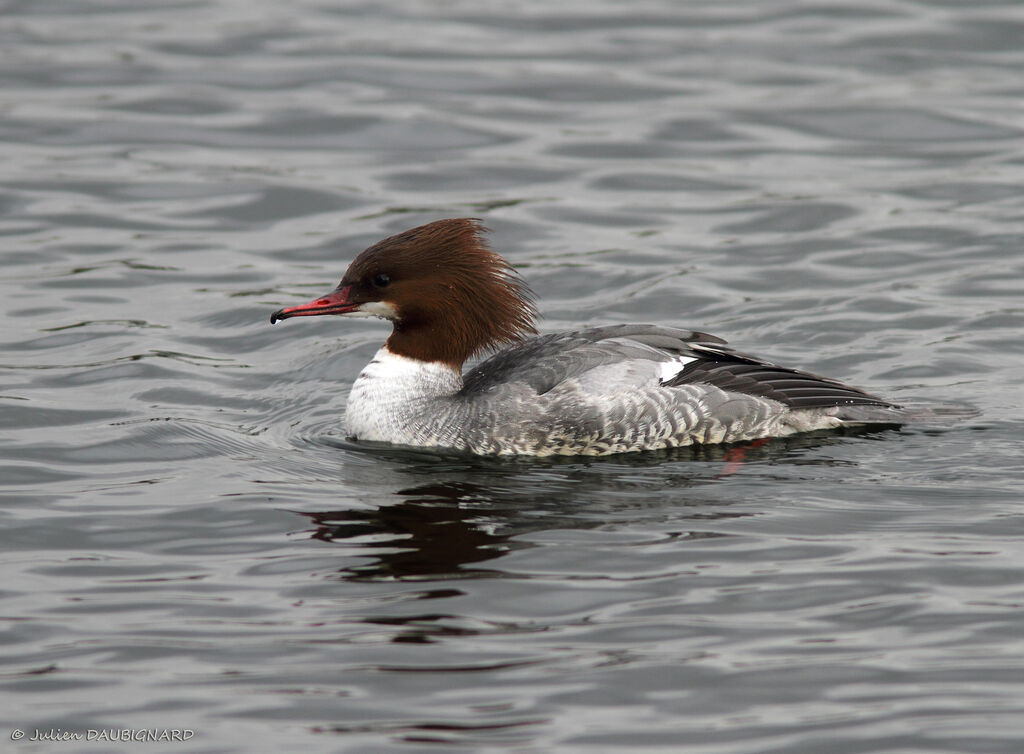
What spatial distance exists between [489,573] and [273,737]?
160cm

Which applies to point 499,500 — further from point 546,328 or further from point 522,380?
point 546,328

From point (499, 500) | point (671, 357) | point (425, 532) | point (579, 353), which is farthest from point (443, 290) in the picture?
point (425, 532)

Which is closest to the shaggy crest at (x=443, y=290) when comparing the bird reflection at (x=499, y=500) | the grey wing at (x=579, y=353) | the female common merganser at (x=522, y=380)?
the female common merganser at (x=522, y=380)

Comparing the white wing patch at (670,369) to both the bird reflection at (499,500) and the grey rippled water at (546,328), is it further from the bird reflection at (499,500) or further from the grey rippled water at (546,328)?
the grey rippled water at (546,328)

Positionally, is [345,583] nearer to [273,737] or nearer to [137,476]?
[273,737]

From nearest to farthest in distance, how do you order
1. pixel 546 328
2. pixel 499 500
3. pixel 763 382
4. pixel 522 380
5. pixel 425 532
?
pixel 425 532, pixel 499 500, pixel 522 380, pixel 763 382, pixel 546 328

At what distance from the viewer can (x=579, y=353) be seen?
9.09 m

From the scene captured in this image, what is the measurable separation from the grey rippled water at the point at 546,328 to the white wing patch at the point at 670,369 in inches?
23.6

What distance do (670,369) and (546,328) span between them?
261 cm

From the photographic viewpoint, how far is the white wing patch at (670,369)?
29.9 ft

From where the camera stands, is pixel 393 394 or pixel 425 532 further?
pixel 393 394

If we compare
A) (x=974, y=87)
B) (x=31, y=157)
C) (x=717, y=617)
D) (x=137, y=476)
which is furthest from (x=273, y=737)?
(x=974, y=87)

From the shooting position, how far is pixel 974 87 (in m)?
16.2

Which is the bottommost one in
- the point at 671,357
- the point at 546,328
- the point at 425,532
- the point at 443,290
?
the point at 425,532
